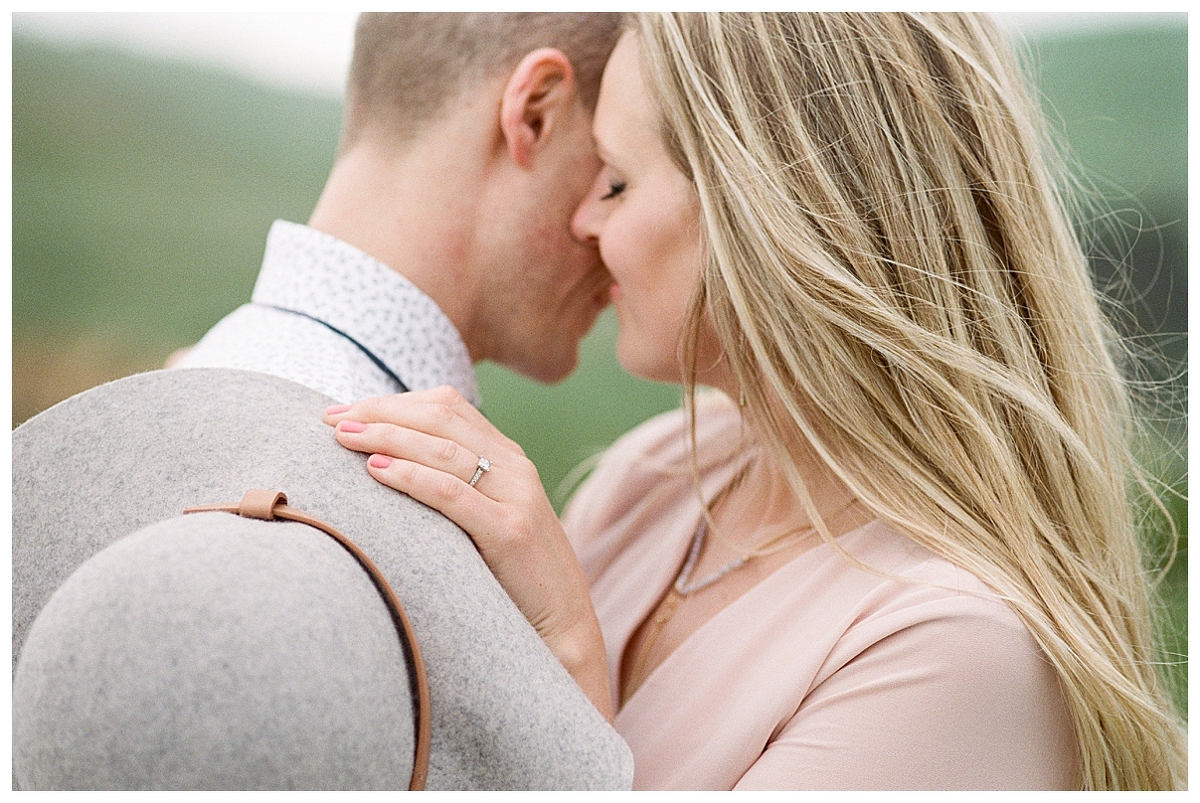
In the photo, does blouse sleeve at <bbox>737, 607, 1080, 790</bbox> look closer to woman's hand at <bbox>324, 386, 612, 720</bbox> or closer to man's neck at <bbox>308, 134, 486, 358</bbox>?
woman's hand at <bbox>324, 386, 612, 720</bbox>

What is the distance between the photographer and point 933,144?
2.93 feet

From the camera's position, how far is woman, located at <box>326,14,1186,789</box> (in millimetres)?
795

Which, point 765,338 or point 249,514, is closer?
point 249,514

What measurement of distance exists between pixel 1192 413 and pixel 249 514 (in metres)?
1.01

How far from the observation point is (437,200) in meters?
1.03

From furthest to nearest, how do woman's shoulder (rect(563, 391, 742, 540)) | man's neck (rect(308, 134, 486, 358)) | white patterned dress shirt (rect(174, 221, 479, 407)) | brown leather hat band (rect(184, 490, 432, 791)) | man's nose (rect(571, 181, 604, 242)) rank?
woman's shoulder (rect(563, 391, 742, 540)) → man's nose (rect(571, 181, 604, 242)) → man's neck (rect(308, 134, 486, 358)) → white patterned dress shirt (rect(174, 221, 479, 407)) → brown leather hat band (rect(184, 490, 432, 791))

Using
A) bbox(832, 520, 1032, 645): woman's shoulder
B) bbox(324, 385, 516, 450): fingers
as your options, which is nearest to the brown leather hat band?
bbox(324, 385, 516, 450): fingers

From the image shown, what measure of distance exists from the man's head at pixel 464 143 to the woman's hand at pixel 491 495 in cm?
29

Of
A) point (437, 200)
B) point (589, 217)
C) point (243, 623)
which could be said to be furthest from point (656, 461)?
point (243, 623)

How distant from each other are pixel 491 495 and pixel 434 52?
0.57 metres

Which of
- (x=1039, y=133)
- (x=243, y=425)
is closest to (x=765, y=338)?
(x=1039, y=133)

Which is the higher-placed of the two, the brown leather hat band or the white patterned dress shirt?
the white patterned dress shirt

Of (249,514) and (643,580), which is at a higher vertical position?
(249,514)
